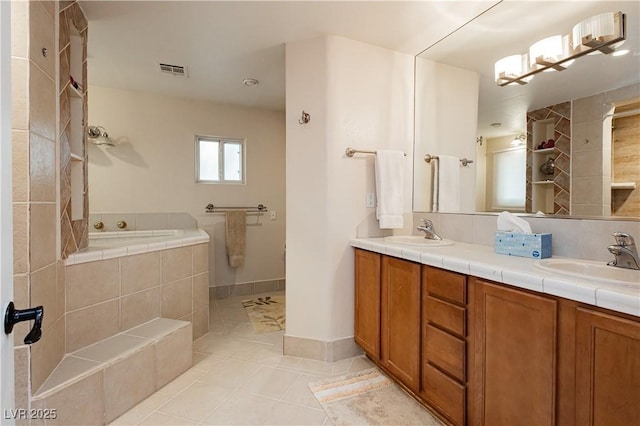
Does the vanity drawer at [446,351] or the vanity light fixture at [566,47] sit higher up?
the vanity light fixture at [566,47]

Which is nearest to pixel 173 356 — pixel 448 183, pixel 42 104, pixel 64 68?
pixel 42 104

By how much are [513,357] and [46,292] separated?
81.9 inches

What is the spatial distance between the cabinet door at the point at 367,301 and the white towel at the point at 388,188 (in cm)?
33

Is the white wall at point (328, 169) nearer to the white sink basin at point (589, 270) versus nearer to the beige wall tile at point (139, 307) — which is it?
the beige wall tile at point (139, 307)

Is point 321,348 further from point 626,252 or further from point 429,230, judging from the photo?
point 626,252

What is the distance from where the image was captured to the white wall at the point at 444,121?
2.16 m

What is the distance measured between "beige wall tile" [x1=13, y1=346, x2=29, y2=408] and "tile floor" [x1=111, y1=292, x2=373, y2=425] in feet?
1.56

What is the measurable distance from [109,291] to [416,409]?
1950 mm

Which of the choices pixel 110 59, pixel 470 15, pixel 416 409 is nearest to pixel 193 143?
pixel 110 59

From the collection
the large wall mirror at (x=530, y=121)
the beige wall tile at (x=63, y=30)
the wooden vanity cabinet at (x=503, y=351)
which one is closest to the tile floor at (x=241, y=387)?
the wooden vanity cabinet at (x=503, y=351)

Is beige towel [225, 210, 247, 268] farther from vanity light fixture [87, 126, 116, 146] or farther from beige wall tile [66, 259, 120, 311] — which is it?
beige wall tile [66, 259, 120, 311]

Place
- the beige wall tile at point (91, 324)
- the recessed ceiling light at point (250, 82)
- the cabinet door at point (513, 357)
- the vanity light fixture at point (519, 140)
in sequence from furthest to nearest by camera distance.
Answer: the recessed ceiling light at point (250, 82) < the vanity light fixture at point (519, 140) < the beige wall tile at point (91, 324) < the cabinet door at point (513, 357)

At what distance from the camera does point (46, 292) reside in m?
1.46

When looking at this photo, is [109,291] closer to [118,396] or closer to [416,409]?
[118,396]
